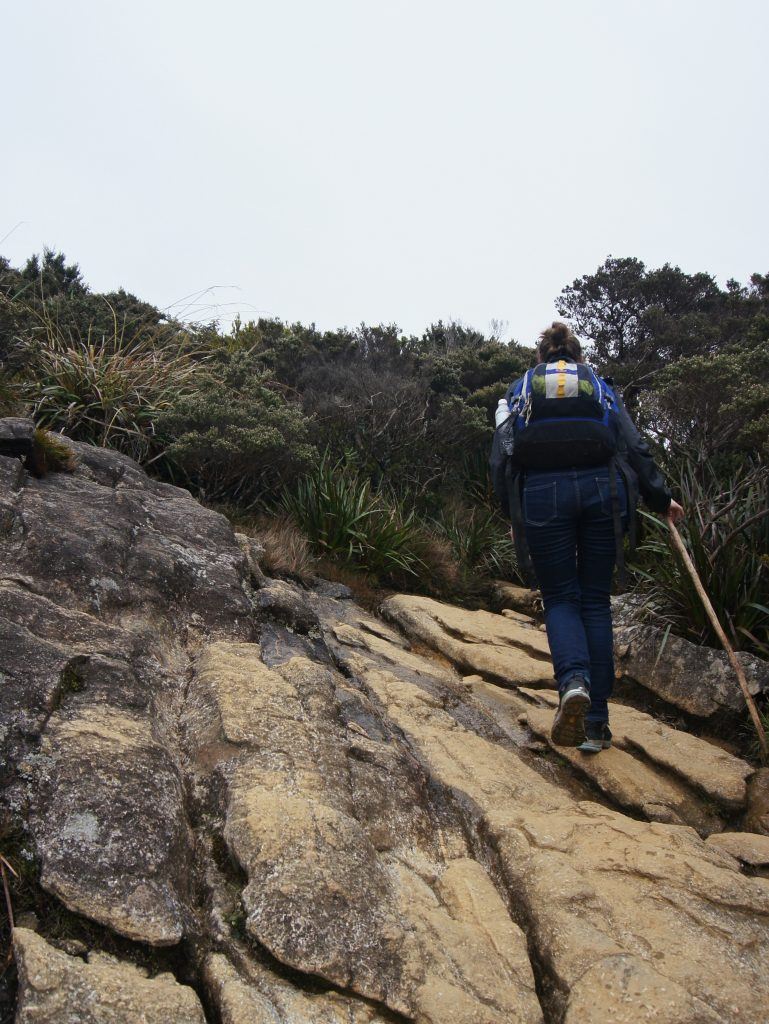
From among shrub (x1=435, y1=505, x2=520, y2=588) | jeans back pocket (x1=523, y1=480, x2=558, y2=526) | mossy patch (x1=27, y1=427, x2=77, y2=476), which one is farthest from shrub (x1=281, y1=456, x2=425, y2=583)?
jeans back pocket (x1=523, y1=480, x2=558, y2=526)

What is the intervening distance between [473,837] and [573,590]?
1.55 meters

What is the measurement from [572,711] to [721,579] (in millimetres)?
2457

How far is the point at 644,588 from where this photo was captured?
6.56 metres

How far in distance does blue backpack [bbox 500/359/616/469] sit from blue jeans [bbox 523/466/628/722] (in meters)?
0.09

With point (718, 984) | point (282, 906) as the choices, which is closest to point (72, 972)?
point (282, 906)

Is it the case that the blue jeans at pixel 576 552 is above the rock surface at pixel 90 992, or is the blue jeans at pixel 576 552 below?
above

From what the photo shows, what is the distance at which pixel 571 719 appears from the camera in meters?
4.00

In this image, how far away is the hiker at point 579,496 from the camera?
14.3 ft

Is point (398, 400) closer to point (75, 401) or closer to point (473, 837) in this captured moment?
point (75, 401)

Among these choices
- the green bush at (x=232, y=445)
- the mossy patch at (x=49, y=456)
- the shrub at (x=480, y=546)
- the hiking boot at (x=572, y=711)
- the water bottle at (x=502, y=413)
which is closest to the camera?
the hiking boot at (x=572, y=711)

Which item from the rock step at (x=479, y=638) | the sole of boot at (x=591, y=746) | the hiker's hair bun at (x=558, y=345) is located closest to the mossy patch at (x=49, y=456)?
the rock step at (x=479, y=638)

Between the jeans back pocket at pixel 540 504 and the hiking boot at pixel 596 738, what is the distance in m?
1.12

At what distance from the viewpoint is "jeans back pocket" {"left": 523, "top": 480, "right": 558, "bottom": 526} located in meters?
4.38

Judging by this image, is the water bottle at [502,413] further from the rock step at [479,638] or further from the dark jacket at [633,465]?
the rock step at [479,638]
